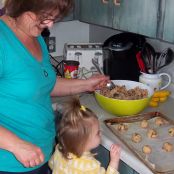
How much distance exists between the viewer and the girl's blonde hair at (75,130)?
3.81ft

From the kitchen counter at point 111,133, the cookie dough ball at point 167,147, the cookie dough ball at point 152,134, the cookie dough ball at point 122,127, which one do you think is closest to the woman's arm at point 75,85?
the kitchen counter at point 111,133

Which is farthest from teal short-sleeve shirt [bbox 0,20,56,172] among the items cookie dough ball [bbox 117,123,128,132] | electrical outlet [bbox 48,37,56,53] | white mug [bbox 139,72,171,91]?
electrical outlet [bbox 48,37,56,53]

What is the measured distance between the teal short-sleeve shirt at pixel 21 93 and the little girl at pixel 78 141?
0.28ft

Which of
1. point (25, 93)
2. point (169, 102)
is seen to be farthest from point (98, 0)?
point (25, 93)

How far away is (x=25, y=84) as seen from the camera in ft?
3.63

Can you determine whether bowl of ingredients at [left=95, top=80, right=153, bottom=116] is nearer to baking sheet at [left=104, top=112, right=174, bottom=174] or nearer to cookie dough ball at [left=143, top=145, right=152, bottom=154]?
baking sheet at [left=104, top=112, right=174, bottom=174]

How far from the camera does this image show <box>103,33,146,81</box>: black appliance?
6.02 ft

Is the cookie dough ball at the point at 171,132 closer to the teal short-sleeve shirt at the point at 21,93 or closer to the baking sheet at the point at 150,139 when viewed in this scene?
the baking sheet at the point at 150,139

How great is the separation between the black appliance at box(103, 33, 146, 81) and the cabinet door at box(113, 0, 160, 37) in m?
0.30

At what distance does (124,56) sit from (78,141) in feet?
2.61

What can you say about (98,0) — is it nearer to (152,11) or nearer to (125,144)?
(152,11)

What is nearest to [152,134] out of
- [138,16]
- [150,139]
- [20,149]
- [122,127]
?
[150,139]

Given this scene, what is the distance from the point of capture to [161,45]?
1.83 metres

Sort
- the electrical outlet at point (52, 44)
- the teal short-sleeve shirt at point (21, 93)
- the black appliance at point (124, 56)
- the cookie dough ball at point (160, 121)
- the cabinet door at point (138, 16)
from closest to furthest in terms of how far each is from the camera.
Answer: the teal short-sleeve shirt at point (21, 93), the cabinet door at point (138, 16), the cookie dough ball at point (160, 121), the black appliance at point (124, 56), the electrical outlet at point (52, 44)
